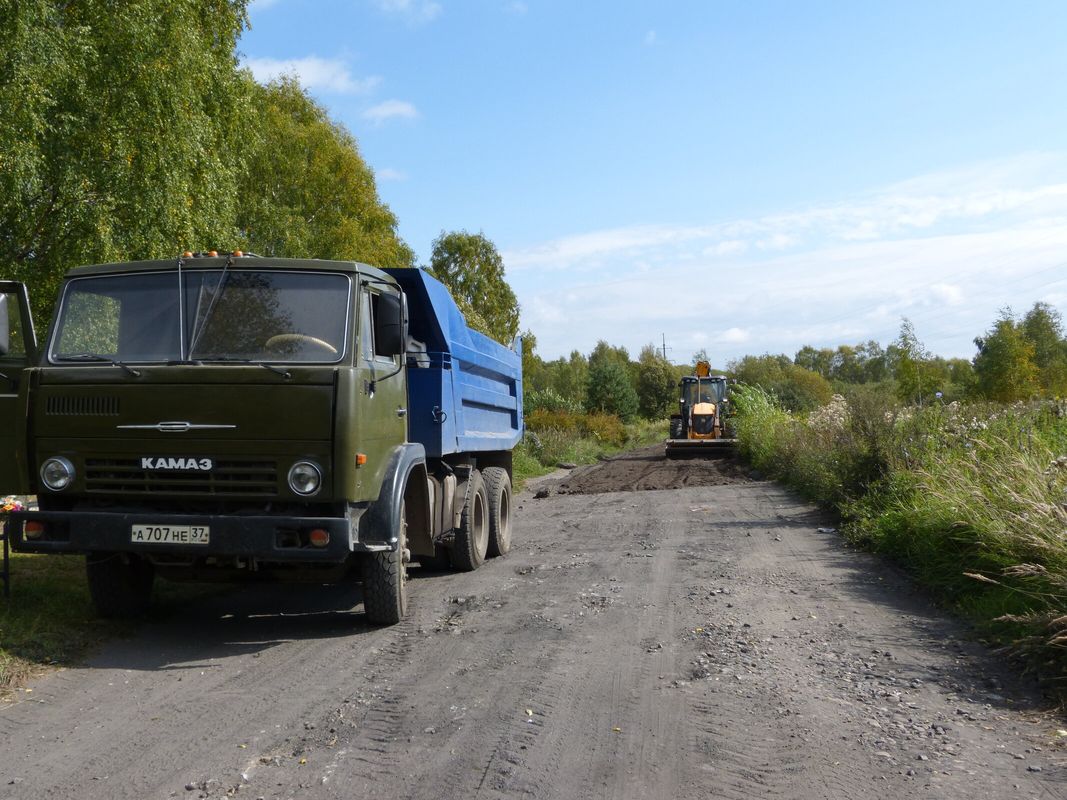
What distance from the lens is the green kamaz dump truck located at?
557cm

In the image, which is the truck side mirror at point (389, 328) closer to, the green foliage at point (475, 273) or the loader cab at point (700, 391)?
the loader cab at point (700, 391)

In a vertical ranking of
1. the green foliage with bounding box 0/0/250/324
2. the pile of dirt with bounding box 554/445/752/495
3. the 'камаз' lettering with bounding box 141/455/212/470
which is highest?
the green foliage with bounding box 0/0/250/324

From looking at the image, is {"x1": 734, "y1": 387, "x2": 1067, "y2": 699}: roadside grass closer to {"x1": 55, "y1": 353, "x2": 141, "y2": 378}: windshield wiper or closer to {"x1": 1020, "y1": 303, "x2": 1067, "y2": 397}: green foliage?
{"x1": 55, "y1": 353, "x2": 141, "y2": 378}: windshield wiper

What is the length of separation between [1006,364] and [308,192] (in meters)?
25.7

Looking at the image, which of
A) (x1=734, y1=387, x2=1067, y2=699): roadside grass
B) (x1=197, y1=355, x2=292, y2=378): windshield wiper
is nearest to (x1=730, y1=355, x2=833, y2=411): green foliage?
(x1=734, y1=387, x2=1067, y2=699): roadside grass

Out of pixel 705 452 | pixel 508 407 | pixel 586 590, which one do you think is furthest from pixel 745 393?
pixel 586 590

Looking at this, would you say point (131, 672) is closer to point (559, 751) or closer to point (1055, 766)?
point (559, 751)

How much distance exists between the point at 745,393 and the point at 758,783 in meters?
25.0

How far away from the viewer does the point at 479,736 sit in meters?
4.22

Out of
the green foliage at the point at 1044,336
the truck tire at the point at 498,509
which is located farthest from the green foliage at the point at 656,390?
the truck tire at the point at 498,509

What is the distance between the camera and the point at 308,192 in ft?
95.2

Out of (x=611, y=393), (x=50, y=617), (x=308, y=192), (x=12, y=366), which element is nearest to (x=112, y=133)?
(x=12, y=366)

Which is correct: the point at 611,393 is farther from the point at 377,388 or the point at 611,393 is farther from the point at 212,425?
the point at 212,425

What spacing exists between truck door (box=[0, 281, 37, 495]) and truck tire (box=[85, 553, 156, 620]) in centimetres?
80
